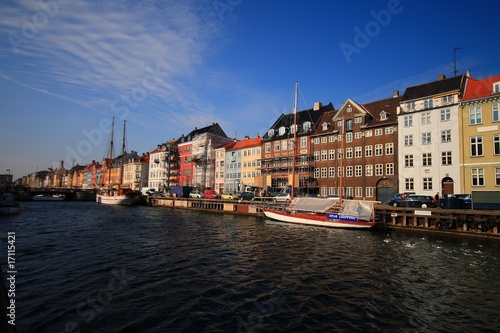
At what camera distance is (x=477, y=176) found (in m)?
37.4

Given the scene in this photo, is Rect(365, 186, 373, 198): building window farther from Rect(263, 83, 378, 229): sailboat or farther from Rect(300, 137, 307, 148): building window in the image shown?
Rect(300, 137, 307, 148): building window

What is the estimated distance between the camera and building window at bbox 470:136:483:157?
3753 cm

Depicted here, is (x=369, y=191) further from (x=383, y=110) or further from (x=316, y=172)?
(x=383, y=110)

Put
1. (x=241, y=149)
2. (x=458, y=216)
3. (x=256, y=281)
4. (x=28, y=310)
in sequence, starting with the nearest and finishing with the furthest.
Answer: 1. (x=28, y=310)
2. (x=256, y=281)
3. (x=458, y=216)
4. (x=241, y=149)

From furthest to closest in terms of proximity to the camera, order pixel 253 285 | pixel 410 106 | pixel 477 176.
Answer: pixel 410 106
pixel 477 176
pixel 253 285

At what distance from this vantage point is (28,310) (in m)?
10.4

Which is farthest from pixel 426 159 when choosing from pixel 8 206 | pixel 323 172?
pixel 8 206

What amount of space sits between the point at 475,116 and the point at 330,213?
24803 millimetres

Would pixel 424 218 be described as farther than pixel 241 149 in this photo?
No

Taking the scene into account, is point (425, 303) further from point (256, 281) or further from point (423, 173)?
point (423, 173)

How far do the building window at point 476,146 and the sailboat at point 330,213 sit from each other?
55.7ft

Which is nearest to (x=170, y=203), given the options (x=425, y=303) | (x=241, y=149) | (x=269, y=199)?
(x=241, y=149)

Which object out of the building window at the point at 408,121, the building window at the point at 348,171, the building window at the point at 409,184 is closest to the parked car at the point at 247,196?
the building window at the point at 348,171

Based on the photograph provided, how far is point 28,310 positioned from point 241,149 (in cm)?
6417
